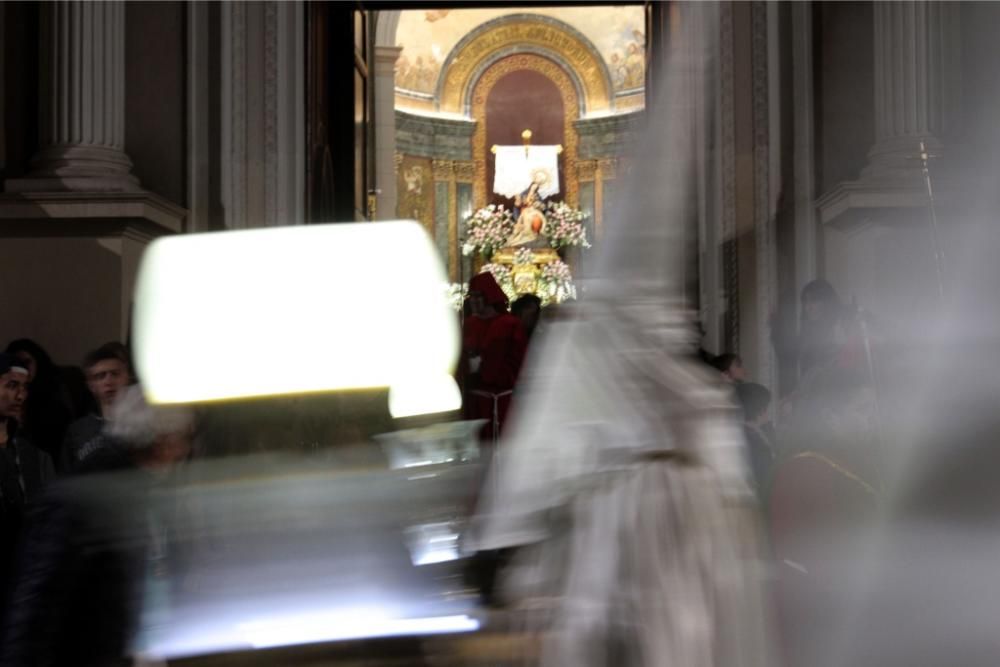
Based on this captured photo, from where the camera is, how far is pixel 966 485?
2760mm

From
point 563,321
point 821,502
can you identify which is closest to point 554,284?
point 821,502

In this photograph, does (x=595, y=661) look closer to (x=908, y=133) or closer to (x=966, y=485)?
(x=966, y=485)

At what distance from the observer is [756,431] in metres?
5.71

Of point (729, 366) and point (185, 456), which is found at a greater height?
point (729, 366)

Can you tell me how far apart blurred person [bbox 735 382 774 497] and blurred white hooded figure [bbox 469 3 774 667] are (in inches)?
119

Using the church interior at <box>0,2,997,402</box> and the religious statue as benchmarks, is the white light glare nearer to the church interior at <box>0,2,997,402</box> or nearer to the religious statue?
the church interior at <box>0,2,997,402</box>

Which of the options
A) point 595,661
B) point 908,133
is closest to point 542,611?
point 595,661

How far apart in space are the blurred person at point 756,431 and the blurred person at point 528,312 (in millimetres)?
2767

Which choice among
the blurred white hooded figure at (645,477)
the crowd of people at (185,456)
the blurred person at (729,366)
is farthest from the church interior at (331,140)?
the blurred white hooded figure at (645,477)

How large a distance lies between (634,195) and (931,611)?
4.26ft

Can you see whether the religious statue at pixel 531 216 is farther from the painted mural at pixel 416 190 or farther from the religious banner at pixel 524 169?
the painted mural at pixel 416 190

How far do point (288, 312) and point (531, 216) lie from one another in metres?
19.0

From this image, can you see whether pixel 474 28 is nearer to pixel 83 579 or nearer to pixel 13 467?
pixel 13 467

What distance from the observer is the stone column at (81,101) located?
8555mm
